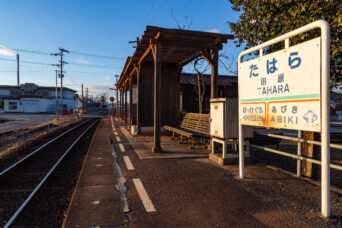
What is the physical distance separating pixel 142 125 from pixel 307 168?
31.3ft

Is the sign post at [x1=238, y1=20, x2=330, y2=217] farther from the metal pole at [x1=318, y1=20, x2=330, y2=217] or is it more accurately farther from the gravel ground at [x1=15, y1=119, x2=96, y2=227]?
the gravel ground at [x1=15, y1=119, x2=96, y2=227]

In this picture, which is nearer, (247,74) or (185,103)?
(247,74)

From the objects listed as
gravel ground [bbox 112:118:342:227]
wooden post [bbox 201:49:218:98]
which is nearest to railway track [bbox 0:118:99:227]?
gravel ground [bbox 112:118:342:227]

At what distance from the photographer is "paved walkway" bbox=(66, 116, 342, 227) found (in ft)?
8.98

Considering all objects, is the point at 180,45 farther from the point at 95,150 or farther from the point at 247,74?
the point at 95,150

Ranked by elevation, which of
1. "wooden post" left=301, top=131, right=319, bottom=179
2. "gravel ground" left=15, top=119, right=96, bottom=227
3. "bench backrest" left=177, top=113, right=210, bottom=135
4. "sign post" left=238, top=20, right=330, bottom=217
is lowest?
"gravel ground" left=15, top=119, right=96, bottom=227

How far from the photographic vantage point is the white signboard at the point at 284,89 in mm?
2797

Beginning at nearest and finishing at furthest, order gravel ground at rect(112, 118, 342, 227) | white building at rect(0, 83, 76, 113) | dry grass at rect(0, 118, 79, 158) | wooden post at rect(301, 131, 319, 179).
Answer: gravel ground at rect(112, 118, 342, 227)
wooden post at rect(301, 131, 319, 179)
dry grass at rect(0, 118, 79, 158)
white building at rect(0, 83, 76, 113)

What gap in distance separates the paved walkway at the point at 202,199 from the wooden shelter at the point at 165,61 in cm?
253

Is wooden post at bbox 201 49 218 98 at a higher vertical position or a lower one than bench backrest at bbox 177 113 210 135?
higher

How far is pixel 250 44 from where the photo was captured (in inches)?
226

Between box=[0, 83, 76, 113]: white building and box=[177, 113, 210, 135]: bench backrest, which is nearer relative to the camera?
box=[177, 113, 210, 135]: bench backrest

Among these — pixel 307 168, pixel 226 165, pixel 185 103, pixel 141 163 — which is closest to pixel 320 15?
pixel 307 168

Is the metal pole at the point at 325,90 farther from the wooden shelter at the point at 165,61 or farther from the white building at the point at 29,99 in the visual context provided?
the white building at the point at 29,99
